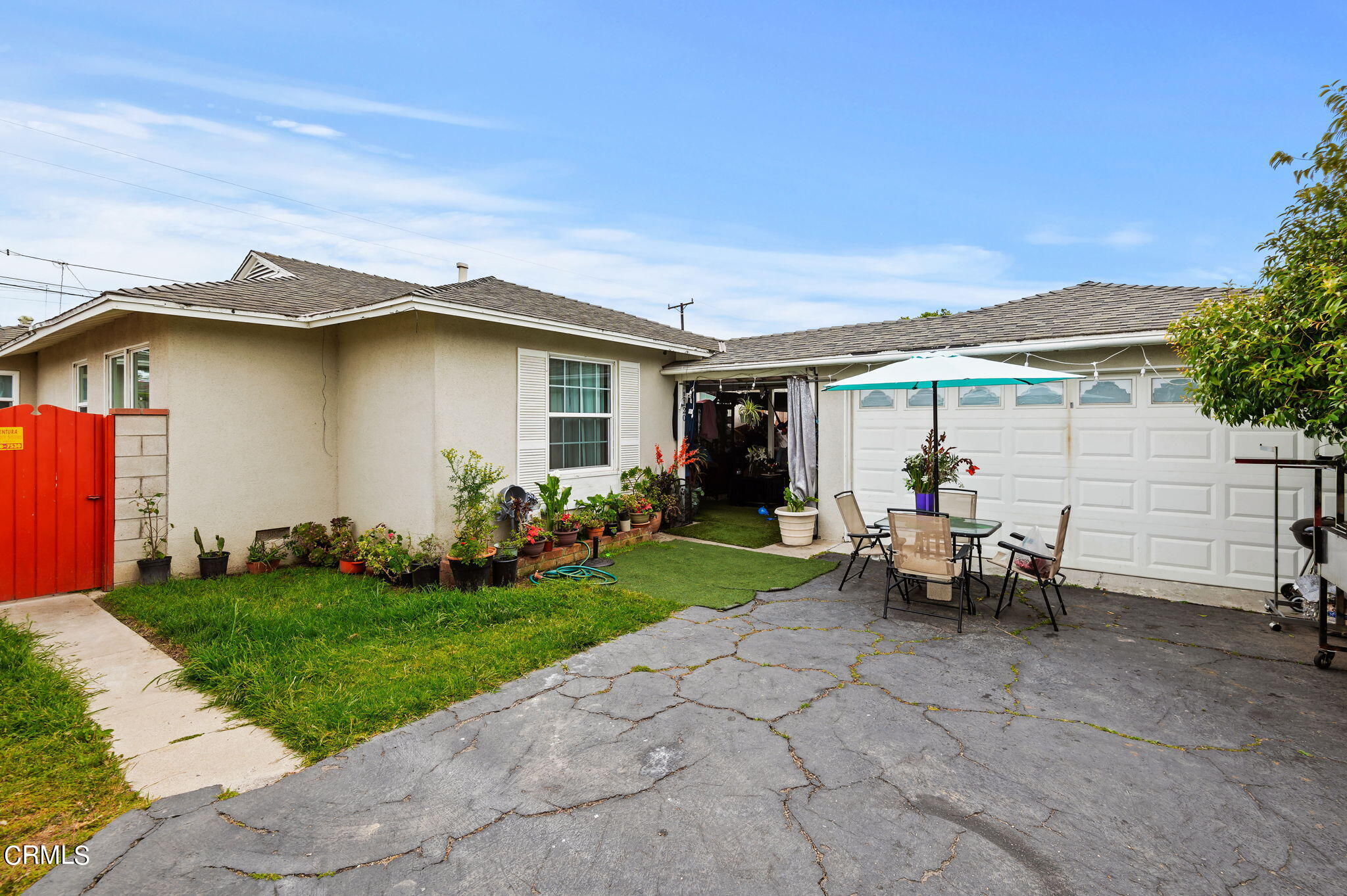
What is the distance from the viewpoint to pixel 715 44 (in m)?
9.10

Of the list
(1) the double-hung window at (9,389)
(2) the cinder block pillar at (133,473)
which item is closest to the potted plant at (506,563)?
(2) the cinder block pillar at (133,473)

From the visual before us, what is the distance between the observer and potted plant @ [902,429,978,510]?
6.88 metres

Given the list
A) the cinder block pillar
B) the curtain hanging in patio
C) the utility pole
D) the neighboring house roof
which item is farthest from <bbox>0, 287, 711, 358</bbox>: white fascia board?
the utility pole

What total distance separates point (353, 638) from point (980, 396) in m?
7.23

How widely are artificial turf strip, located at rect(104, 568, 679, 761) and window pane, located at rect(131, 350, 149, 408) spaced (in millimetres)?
2335

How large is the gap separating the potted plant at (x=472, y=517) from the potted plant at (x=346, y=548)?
116cm

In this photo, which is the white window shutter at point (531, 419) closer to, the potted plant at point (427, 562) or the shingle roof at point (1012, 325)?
the potted plant at point (427, 562)

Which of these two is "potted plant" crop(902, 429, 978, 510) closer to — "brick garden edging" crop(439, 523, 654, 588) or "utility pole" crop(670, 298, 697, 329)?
"brick garden edging" crop(439, 523, 654, 588)

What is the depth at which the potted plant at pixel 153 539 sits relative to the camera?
20.3ft

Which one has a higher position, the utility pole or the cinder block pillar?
the utility pole

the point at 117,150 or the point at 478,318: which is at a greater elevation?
the point at 117,150

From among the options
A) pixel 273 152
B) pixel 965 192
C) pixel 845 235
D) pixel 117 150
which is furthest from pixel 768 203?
pixel 117 150

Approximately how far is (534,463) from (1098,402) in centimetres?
665

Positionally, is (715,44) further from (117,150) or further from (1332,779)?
(117,150)
